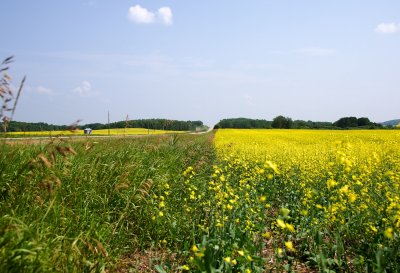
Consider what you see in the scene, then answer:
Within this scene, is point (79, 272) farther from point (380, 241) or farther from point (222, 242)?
point (380, 241)

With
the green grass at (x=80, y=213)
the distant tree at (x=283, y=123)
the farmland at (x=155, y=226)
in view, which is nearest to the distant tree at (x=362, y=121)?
the distant tree at (x=283, y=123)

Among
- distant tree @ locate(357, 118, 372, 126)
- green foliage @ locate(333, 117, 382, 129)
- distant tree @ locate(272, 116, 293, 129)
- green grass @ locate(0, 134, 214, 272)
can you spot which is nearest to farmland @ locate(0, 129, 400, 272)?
green grass @ locate(0, 134, 214, 272)

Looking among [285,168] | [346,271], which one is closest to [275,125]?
[285,168]

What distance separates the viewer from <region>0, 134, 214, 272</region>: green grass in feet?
8.88

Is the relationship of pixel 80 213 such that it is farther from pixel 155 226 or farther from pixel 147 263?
pixel 155 226

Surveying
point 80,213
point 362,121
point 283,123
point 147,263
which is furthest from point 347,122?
point 80,213

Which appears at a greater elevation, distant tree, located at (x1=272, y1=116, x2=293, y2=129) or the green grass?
distant tree, located at (x1=272, y1=116, x2=293, y2=129)

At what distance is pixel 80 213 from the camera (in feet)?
→ 13.6

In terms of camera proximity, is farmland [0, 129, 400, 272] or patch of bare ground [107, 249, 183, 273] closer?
farmland [0, 129, 400, 272]

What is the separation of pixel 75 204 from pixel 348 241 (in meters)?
3.57

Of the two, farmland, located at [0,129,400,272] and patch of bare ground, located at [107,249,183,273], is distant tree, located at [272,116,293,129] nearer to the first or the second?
farmland, located at [0,129,400,272]

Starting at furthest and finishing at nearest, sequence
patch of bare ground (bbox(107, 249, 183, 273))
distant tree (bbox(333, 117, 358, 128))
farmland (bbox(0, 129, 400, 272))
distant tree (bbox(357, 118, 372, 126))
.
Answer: distant tree (bbox(333, 117, 358, 128)), distant tree (bbox(357, 118, 372, 126)), patch of bare ground (bbox(107, 249, 183, 273)), farmland (bbox(0, 129, 400, 272))

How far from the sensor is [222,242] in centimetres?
365

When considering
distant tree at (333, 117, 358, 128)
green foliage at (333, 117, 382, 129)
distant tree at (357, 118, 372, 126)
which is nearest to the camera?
distant tree at (357, 118, 372, 126)
